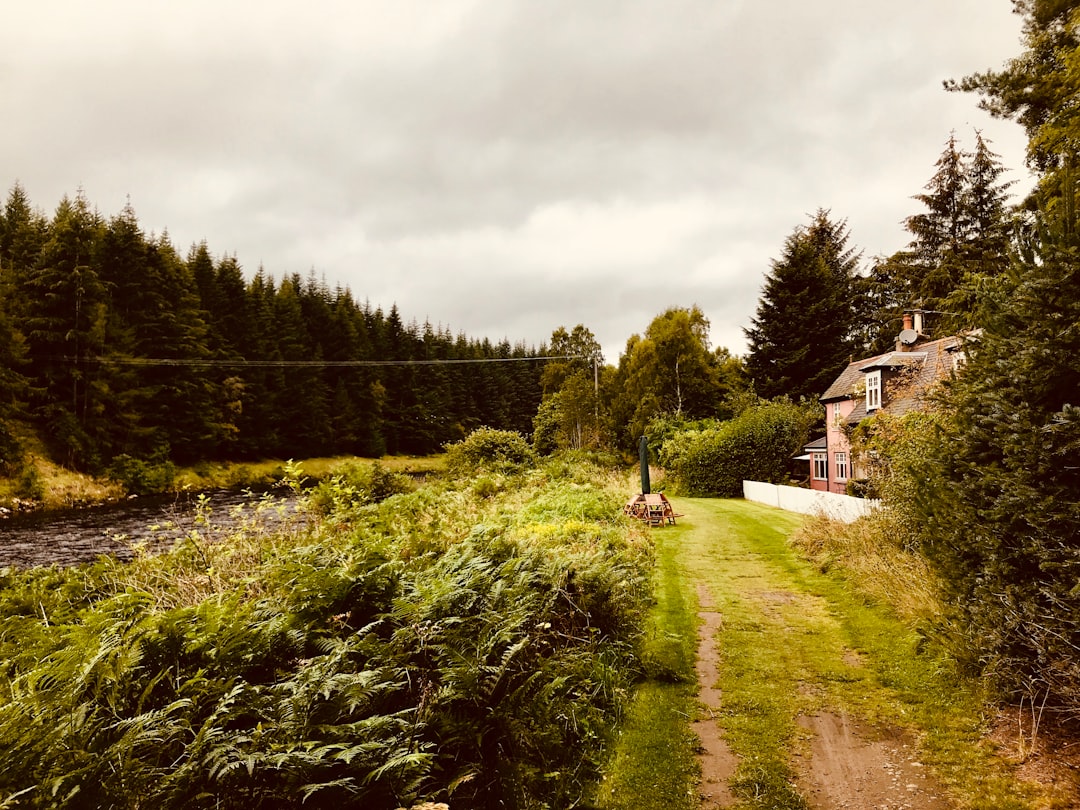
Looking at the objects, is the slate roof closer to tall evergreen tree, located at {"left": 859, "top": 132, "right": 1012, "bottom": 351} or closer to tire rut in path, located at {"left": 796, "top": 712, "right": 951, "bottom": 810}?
tall evergreen tree, located at {"left": 859, "top": 132, "right": 1012, "bottom": 351}

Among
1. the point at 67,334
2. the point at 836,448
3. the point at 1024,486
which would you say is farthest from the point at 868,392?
the point at 67,334

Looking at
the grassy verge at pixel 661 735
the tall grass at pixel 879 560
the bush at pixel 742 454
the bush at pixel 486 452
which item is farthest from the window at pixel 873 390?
the grassy verge at pixel 661 735

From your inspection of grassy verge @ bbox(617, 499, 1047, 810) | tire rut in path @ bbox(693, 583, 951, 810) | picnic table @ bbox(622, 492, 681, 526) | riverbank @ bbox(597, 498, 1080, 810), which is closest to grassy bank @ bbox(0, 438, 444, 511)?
picnic table @ bbox(622, 492, 681, 526)

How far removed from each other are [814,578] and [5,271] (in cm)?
4789

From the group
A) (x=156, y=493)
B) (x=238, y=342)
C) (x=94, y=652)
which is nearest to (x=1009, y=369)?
(x=94, y=652)

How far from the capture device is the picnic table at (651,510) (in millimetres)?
18344

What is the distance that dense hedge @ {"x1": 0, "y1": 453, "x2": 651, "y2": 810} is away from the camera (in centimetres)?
308

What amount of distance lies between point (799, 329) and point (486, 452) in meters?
25.7

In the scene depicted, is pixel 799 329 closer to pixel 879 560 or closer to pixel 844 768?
pixel 879 560

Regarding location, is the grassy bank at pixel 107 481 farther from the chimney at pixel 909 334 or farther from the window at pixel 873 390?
the chimney at pixel 909 334

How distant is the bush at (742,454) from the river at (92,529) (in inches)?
763

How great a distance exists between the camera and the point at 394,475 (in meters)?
25.1

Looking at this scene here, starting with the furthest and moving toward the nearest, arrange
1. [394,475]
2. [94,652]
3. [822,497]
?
[394,475] < [822,497] < [94,652]

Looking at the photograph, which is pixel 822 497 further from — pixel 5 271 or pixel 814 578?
pixel 5 271
